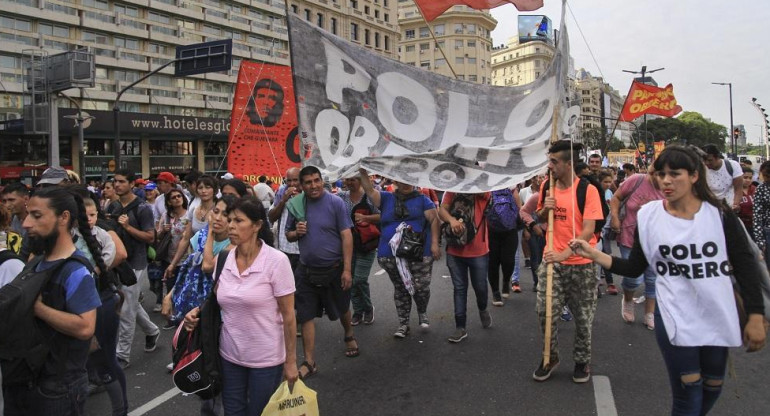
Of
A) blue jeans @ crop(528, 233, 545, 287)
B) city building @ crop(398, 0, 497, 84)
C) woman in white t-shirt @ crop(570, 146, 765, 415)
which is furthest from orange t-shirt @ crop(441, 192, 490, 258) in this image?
city building @ crop(398, 0, 497, 84)

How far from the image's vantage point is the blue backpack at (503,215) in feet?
22.0

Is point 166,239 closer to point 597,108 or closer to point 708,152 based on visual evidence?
point 708,152

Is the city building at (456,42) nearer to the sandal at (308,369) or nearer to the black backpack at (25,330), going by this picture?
the sandal at (308,369)

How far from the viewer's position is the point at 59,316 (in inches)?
94.9

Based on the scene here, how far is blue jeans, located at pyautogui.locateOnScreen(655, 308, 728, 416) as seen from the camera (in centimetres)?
266

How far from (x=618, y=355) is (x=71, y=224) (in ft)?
14.7

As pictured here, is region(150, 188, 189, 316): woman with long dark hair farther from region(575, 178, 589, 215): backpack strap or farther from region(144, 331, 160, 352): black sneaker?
region(575, 178, 589, 215): backpack strap

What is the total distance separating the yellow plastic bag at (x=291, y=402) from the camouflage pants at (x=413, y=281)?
2629 mm

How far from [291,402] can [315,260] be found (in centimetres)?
193

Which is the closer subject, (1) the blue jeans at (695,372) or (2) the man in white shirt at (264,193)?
(1) the blue jeans at (695,372)

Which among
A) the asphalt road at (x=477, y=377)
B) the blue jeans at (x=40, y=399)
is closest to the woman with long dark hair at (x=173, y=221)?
the asphalt road at (x=477, y=377)

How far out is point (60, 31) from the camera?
3684cm

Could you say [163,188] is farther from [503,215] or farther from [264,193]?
[503,215]

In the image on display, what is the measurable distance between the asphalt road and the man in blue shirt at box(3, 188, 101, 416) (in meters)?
1.50
